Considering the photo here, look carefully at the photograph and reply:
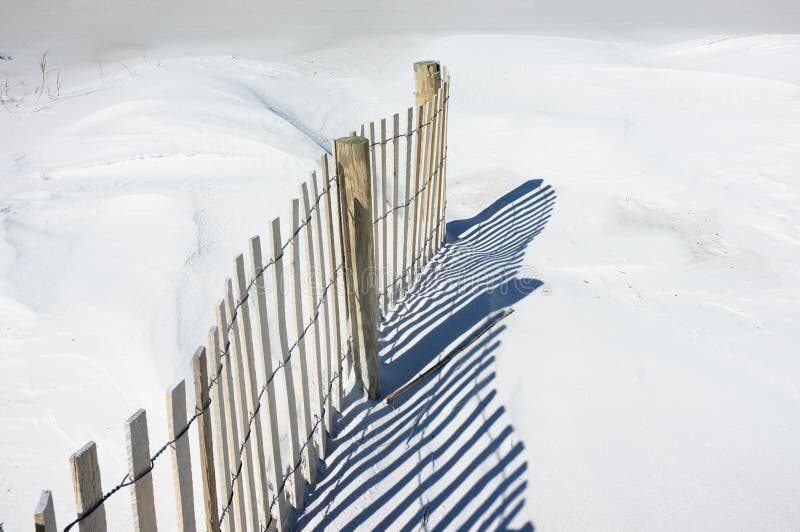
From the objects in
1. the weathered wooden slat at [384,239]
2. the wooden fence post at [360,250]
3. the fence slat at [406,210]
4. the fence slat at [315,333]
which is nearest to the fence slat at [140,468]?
the fence slat at [315,333]

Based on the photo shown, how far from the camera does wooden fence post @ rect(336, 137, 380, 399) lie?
3146 millimetres

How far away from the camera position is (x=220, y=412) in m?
2.06

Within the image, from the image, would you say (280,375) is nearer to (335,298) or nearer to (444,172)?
(335,298)

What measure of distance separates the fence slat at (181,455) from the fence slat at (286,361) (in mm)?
765

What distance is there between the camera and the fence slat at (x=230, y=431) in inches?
80.1

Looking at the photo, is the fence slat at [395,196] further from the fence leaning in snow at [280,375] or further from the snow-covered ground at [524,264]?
the snow-covered ground at [524,264]

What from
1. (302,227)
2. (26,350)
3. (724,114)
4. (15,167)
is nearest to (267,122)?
(15,167)

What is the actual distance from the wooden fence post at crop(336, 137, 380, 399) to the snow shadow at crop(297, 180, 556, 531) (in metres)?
0.25

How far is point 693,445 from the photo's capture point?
3.22 m

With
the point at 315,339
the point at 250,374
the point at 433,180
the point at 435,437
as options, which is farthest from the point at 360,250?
the point at 433,180

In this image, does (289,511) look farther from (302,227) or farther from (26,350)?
(26,350)

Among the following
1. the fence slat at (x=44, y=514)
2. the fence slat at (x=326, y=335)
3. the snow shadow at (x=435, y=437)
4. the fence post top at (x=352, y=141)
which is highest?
the fence post top at (x=352, y=141)

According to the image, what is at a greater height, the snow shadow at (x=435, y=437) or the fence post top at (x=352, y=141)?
the fence post top at (x=352, y=141)

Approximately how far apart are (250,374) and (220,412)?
0.94 ft
